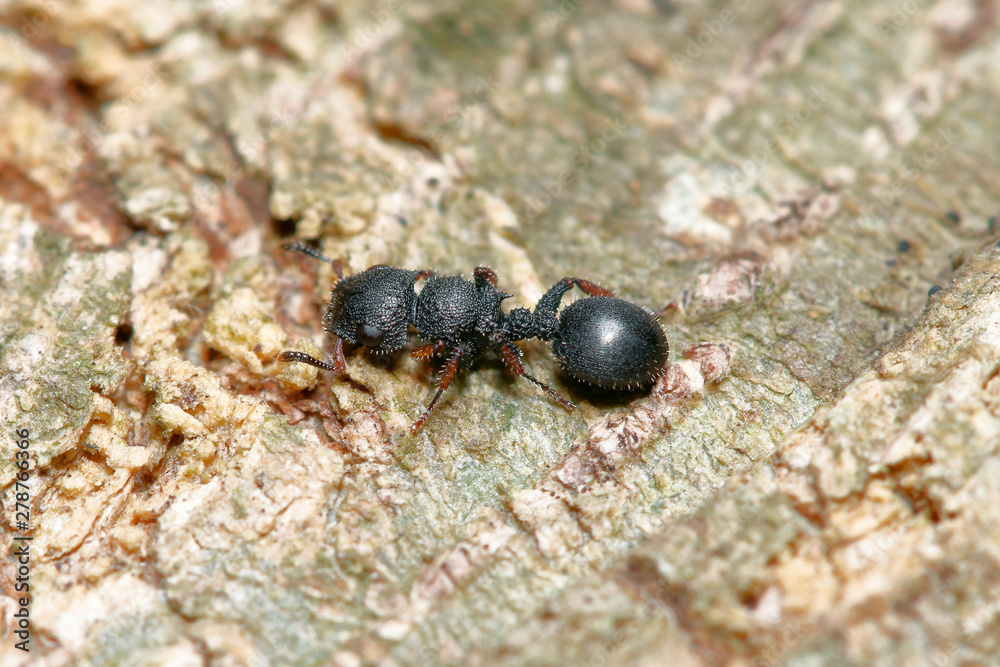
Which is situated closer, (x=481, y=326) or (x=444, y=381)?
(x=444, y=381)

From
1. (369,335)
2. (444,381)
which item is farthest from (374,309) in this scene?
(444,381)

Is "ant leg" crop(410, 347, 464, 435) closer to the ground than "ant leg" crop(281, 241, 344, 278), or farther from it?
farther from it

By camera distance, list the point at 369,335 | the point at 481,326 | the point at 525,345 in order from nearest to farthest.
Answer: the point at 369,335 → the point at 481,326 → the point at 525,345

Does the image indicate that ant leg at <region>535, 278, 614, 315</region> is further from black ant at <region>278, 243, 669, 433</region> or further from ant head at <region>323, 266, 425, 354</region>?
ant head at <region>323, 266, 425, 354</region>

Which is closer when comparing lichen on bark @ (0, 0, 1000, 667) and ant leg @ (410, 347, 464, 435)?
lichen on bark @ (0, 0, 1000, 667)

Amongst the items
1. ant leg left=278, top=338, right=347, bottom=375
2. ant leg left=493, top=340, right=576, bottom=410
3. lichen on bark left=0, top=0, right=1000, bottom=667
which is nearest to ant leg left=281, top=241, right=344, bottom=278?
lichen on bark left=0, top=0, right=1000, bottom=667

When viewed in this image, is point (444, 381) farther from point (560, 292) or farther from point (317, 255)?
point (317, 255)

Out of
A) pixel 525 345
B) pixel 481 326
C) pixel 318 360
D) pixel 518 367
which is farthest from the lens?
pixel 525 345
